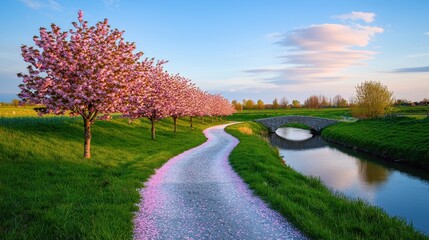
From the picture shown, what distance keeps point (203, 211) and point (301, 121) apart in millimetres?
74880

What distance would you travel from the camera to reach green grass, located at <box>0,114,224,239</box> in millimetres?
8992

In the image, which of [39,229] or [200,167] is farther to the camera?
[200,167]

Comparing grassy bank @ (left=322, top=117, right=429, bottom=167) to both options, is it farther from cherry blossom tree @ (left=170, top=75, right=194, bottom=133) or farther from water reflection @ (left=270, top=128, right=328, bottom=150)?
cherry blossom tree @ (left=170, top=75, right=194, bottom=133)

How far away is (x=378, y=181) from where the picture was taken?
26.4 metres

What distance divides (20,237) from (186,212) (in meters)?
5.16

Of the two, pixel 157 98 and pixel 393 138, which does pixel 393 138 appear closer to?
pixel 393 138

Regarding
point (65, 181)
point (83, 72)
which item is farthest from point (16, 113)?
point (65, 181)

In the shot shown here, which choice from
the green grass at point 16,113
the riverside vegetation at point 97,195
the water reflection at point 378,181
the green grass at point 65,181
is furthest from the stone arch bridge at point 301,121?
the riverside vegetation at point 97,195

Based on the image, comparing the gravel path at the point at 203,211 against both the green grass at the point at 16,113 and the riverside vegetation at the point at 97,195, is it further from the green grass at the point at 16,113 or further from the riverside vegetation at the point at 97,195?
the green grass at the point at 16,113

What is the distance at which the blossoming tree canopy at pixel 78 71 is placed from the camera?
58.0ft

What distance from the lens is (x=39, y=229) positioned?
8836 mm

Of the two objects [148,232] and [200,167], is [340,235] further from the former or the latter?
[200,167]

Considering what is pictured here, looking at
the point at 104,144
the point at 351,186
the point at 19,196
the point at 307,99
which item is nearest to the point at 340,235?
the point at 19,196

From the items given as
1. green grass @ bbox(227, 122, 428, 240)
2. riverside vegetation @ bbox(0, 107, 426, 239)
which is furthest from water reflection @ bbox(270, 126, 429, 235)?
riverside vegetation @ bbox(0, 107, 426, 239)
